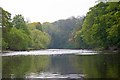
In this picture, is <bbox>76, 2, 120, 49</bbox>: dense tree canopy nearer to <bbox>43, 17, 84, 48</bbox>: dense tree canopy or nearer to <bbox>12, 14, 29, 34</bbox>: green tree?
<bbox>12, 14, 29, 34</bbox>: green tree

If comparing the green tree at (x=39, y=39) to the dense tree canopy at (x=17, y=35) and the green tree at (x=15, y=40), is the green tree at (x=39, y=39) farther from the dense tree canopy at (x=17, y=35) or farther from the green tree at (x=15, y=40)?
the green tree at (x=15, y=40)

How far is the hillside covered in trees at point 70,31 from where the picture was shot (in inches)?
1640

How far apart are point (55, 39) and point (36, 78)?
79155 mm

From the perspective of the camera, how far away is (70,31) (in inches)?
3511

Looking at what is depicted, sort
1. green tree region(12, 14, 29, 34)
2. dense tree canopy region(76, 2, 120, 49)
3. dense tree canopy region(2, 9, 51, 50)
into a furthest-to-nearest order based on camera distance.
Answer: green tree region(12, 14, 29, 34) → dense tree canopy region(2, 9, 51, 50) → dense tree canopy region(76, 2, 120, 49)

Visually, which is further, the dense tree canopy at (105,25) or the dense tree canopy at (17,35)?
the dense tree canopy at (17,35)

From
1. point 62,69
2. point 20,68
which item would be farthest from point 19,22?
point 62,69

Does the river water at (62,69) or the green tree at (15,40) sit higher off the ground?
the green tree at (15,40)

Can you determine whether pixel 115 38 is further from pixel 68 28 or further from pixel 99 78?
pixel 68 28

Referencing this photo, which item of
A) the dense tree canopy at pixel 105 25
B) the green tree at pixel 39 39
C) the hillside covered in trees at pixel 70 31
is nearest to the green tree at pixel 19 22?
the hillside covered in trees at pixel 70 31

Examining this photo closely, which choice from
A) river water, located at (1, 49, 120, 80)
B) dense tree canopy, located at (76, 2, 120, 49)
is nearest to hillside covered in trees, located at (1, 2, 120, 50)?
dense tree canopy, located at (76, 2, 120, 49)

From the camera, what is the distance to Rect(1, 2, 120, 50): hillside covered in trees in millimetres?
41656

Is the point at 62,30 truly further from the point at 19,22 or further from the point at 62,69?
the point at 62,69

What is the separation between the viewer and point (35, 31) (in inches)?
3157
